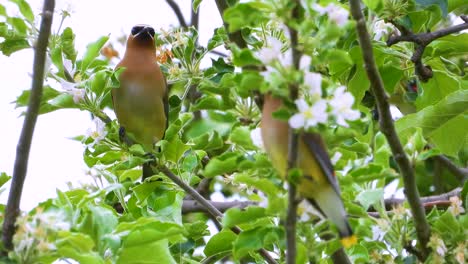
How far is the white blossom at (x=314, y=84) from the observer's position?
108 inches

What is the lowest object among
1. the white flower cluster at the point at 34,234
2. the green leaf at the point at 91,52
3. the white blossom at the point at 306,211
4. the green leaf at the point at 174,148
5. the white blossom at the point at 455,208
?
the white blossom at the point at 455,208

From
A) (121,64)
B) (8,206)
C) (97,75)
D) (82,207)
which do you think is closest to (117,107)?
(121,64)

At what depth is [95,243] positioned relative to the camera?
3576 millimetres

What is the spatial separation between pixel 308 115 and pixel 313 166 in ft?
2.23

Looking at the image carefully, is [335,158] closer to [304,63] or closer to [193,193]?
[304,63]

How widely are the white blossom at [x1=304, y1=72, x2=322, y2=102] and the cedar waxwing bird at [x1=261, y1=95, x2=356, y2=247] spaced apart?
1.53 feet

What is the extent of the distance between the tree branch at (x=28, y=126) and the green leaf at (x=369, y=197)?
1298mm

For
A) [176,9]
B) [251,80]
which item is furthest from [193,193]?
[176,9]

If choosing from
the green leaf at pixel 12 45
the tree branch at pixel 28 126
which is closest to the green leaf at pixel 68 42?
the green leaf at pixel 12 45

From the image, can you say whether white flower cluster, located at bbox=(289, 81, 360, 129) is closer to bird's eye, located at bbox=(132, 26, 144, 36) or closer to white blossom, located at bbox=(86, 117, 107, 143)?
white blossom, located at bbox=(86, 117, 107, 143)

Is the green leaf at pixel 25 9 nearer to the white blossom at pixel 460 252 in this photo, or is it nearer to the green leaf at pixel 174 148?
the green leaf at pixel 174 148

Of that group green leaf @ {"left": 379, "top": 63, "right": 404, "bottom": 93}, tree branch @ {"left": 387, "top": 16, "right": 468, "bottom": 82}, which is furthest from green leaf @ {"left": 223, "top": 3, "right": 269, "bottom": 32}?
green leaf @ {"left": 379, "top": 63, "right": 404, "bottom": 93}

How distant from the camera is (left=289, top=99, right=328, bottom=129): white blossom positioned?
2.70 meters

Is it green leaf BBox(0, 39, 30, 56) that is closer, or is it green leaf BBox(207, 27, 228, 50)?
green leaf BBox(0, 39, 30, 56)
